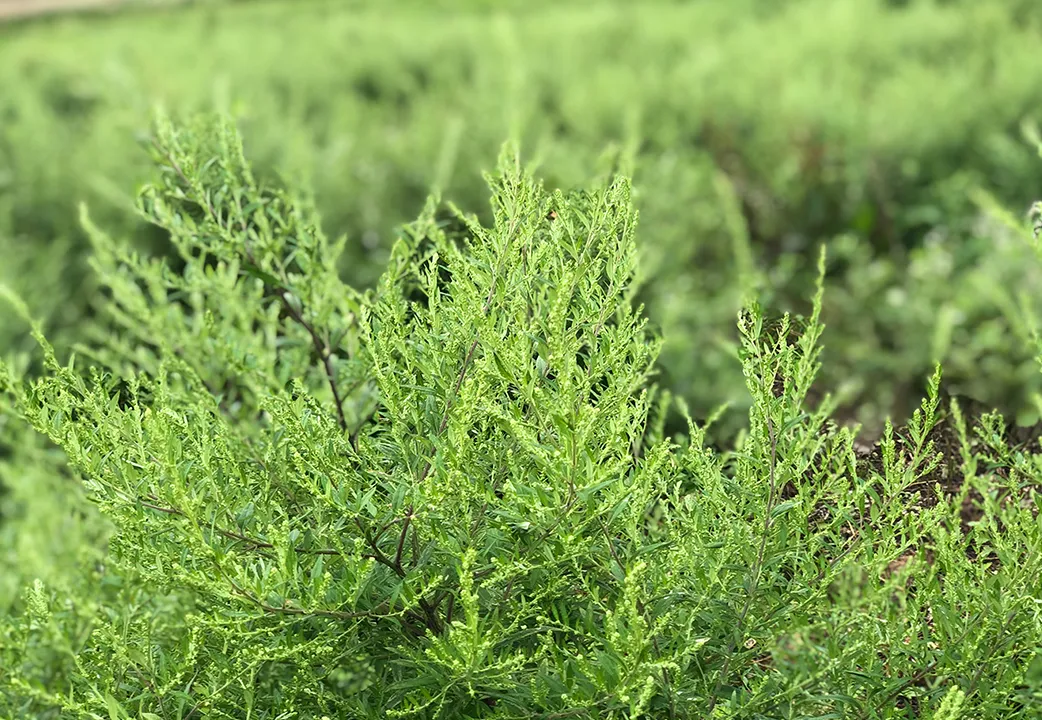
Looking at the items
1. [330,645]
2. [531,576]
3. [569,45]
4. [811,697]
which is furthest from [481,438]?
[569,45]

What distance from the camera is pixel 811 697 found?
4.24ft

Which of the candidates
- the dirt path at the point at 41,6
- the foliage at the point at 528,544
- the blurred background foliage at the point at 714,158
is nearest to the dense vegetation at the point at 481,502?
the foliage at the point at 528,544

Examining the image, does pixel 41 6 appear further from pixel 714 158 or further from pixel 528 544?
pixel 528 544

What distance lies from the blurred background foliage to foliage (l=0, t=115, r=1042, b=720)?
1890 millimetres

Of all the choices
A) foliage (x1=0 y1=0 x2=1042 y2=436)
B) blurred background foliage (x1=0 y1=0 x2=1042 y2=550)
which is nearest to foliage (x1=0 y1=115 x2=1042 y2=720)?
blurred background foliage (x1=0 y1=0 x2=1042 y2=550)

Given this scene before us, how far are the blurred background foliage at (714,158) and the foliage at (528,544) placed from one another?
189cm

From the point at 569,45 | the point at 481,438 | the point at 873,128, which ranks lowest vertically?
the point at 481,438

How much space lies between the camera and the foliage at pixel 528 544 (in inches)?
47.9

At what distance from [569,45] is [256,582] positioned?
6211 millimetres

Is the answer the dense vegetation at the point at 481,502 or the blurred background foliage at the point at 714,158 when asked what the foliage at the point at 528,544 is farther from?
the blurred background foliage at the point at 714,158

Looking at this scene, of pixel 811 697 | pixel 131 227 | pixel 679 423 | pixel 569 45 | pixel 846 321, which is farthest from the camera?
pixel 569 45

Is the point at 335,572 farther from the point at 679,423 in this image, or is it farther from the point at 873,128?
the point at 873,128

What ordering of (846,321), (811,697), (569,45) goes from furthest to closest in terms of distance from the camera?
(569,45), (846,321), (811,697)

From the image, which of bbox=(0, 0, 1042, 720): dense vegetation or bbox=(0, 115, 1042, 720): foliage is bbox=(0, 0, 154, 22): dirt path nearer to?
bbox=(0, 0, 1042, 720): dense vegetation
